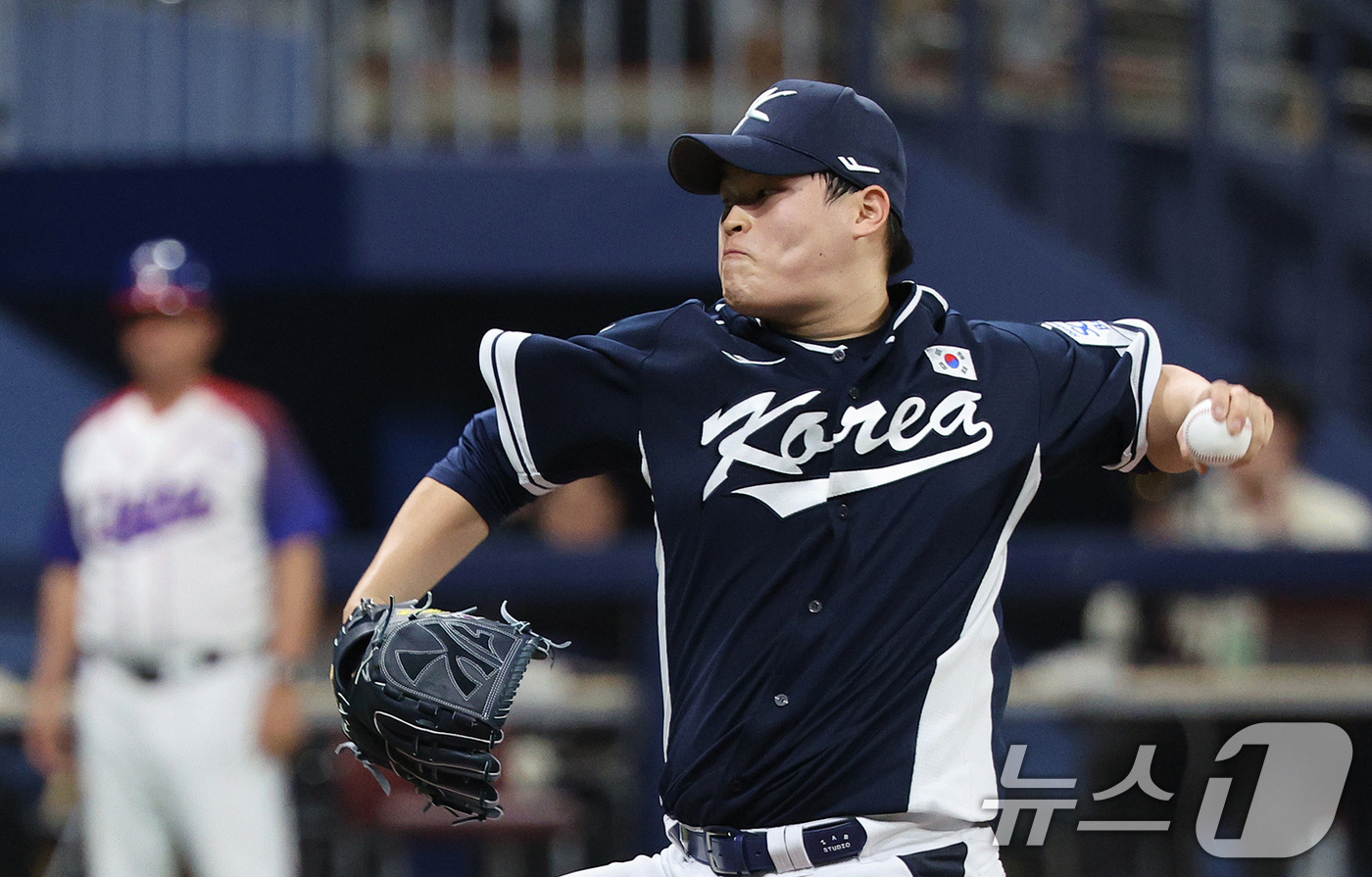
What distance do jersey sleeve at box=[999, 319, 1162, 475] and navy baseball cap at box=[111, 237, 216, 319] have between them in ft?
10.4

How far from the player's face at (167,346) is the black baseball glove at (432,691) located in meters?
2.94

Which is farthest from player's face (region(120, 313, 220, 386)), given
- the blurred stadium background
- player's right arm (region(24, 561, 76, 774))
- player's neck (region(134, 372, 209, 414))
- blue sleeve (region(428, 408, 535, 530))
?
blue sleeve (region(428, 408, 535, 530))

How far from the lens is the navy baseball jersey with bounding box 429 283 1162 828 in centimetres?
266

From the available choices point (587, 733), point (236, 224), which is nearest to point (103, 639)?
point (587, 733)

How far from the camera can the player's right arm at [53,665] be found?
5.34 meters

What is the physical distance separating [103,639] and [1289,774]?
3194 millimetres

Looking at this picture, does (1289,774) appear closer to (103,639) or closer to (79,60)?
(103,639)

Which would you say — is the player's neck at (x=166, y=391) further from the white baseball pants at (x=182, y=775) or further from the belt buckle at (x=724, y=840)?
the belt buckle at (x=724, y=840)

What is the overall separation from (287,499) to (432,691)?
2.92m

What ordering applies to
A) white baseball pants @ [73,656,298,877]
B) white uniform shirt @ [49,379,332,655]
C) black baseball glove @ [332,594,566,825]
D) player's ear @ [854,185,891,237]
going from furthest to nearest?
white uniform shirt @ [49,379,332,655] < white baseball pants @ [73,656,298,877] < player's ear @ [854,185,891,237] < black baseball glove @ [332,594,566,825]

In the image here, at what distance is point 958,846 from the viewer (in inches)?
106

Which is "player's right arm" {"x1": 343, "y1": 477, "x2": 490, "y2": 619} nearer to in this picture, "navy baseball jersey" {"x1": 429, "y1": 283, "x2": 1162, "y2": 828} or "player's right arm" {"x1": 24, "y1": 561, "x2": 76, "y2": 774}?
"navy baseball jersey" {"x1": 429, "y1": 283, "x2": 1162, "y2": 828}

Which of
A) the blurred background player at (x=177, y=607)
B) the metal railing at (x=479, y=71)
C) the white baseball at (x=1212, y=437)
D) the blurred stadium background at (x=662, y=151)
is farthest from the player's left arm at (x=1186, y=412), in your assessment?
the metal railing at (x=479, y=71)

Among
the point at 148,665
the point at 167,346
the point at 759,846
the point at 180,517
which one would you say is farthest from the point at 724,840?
the point at 167,346
